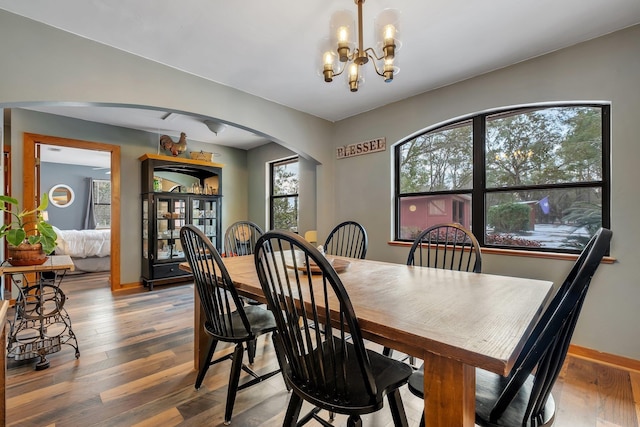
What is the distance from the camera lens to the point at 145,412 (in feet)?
5.26

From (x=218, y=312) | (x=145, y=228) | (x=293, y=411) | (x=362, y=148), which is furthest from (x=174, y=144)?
(x=293, y=411)

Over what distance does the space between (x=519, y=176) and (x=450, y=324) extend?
2.25 m

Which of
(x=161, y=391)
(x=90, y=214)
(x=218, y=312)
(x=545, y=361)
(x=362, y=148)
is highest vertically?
(x=362, y=148)

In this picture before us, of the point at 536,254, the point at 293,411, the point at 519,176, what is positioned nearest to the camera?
the point at 293,411

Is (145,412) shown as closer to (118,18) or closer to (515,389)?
(515,389)

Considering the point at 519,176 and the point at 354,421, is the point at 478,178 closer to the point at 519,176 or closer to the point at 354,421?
the point at 519,176

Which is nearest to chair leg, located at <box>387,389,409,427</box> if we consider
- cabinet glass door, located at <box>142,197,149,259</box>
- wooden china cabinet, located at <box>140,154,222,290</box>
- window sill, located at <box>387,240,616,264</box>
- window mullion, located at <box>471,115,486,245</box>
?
window sill, located at <box>387,240,616,264</box>

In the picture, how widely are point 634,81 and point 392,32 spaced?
192 centimetres

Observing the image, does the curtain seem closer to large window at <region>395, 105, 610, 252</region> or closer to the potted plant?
the potted plant

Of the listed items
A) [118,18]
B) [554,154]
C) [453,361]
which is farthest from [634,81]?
[118,18]

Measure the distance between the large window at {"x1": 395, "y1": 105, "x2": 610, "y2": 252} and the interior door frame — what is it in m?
4.09

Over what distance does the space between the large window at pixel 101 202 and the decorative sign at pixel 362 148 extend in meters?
7.43

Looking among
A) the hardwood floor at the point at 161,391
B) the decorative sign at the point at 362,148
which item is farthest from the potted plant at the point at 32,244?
the decorative sign at the point at 362,148

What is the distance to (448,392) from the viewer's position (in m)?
0.82
